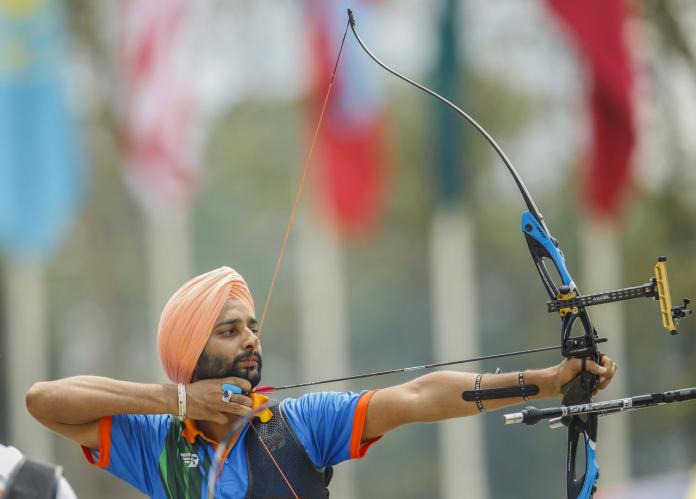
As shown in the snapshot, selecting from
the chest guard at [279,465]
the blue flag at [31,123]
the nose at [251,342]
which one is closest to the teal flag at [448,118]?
the blue flag at [31,123]

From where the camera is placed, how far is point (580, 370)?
3.58m

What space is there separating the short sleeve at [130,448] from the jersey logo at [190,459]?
8 cm

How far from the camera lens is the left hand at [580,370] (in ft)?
11.7

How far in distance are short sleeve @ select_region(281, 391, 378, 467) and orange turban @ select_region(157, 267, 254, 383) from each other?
315 mm

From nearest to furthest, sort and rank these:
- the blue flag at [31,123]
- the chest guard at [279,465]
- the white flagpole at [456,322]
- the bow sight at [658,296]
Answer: the bow sight at [658,296], the chest guard at [279,465], the blue flag at [31,123], the white flagpole at [456,322]

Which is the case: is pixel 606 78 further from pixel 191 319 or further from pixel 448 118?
pixel 191 319

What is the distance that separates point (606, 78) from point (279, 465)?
9.07 m

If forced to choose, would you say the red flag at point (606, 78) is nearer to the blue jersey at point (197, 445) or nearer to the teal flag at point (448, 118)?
the teal flag at point (448, 118)

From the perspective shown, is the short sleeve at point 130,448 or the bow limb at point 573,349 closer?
the bow limb at point 573,349

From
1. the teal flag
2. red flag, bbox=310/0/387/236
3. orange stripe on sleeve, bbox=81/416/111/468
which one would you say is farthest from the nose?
the teal flag

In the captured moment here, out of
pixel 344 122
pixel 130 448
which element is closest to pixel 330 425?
pixel 130 448

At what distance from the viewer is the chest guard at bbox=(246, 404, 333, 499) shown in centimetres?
385

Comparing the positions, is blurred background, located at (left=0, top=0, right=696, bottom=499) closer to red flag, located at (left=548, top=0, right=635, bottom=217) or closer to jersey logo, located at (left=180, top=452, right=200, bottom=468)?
red flag, located at (left=548, top=0, right=635, bottom=217)

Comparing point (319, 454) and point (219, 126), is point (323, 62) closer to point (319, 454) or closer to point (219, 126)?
point (319, 454)
